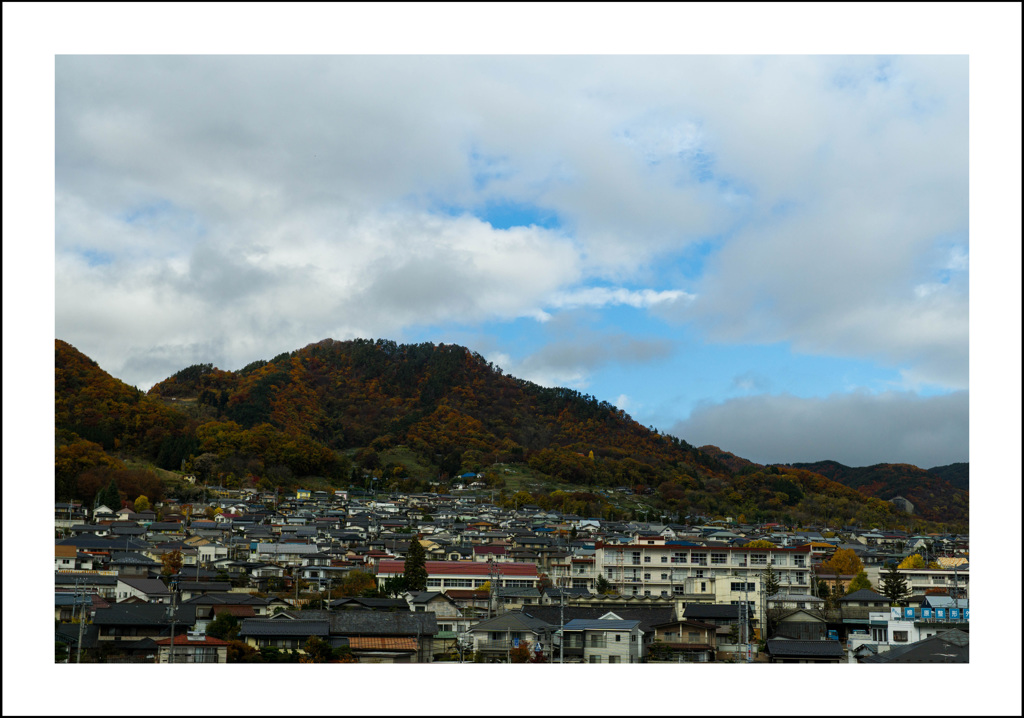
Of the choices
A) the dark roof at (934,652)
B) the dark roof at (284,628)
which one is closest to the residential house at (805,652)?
the dark roof at (934,652)

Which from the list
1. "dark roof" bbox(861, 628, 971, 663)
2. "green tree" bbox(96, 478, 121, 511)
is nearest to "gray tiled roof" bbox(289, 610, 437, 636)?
"dark roof" bbox(861, 628, 971, 663)

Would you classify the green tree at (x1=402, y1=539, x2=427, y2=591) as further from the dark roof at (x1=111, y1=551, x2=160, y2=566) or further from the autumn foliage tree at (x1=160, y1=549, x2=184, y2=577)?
the dark roof at (x1=111, y1=551, x2=160, y2=566)

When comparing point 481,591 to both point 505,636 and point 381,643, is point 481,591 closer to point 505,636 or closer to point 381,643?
point 505,636

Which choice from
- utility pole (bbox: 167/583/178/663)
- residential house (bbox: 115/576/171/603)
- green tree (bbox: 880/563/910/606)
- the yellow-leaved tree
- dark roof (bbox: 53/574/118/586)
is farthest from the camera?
the yellow-leaved tree

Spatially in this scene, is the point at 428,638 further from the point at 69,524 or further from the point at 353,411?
the point at 353,411

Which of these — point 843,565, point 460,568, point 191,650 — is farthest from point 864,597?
point 191,650
